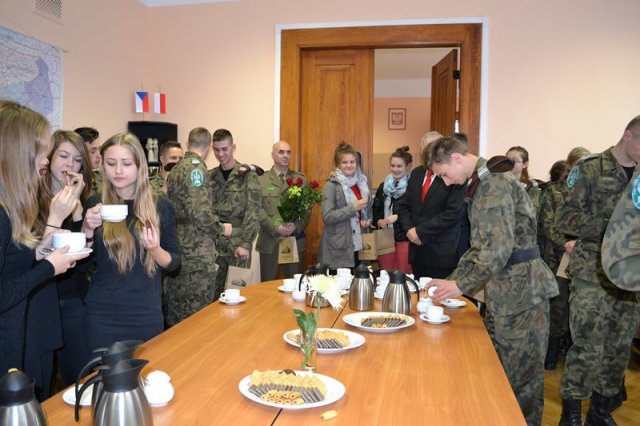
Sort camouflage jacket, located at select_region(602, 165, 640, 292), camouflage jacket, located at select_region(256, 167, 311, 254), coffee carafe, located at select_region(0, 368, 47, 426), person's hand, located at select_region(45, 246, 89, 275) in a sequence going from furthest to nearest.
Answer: camouflage jacket, located at select_region(256, 167, 311, 254) → person's hand, located at select_region(45, 246, 89, 275) → camouflage jacket, located at select_region(602, 165, 640, 292) → coffee carafe, located at select_region(0, 368, 47, 426)

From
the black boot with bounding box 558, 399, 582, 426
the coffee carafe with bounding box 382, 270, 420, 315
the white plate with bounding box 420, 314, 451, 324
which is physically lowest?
the black boot with bounding box 558, 399, 582, 426

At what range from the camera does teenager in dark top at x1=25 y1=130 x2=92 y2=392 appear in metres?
2.00

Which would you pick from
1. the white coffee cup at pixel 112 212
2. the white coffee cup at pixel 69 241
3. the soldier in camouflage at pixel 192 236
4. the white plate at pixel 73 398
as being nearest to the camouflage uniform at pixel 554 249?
the soldier in camouflage at pixel 192 236

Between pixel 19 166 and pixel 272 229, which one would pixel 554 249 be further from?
pixel 19 166

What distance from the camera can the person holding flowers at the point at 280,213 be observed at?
4.38 metres

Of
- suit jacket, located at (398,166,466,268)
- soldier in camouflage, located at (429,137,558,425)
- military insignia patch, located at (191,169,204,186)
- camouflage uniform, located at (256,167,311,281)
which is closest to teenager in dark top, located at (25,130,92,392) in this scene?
military insignia patch, located at (191,169,204,186)

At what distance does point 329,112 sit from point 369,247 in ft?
5.90

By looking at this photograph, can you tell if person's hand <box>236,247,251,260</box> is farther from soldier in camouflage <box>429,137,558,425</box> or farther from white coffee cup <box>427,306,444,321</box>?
white coffee cup <box>427,306,444,321</box>

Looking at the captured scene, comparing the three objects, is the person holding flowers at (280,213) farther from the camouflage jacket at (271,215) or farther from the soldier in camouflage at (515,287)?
the soldier in camouflage at (515,287)

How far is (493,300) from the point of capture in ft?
7.89

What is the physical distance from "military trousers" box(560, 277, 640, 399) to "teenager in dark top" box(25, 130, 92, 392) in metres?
2.46

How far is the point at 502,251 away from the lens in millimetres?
2273

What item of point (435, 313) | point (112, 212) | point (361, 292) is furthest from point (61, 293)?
point (435, 313)

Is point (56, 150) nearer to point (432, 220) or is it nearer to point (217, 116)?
point (432, 220)
